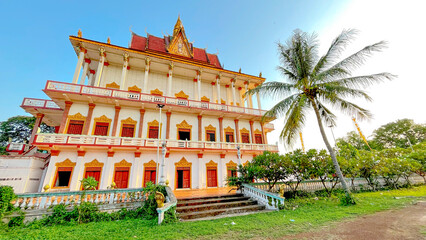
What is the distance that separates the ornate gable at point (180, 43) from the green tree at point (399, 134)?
39210 millimetres

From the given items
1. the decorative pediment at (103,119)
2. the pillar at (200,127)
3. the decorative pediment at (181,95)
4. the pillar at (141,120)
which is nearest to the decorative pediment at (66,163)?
the decorative pediment at (103,119)

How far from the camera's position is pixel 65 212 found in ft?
19.1

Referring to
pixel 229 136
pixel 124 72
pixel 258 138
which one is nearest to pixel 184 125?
pixel 229 136

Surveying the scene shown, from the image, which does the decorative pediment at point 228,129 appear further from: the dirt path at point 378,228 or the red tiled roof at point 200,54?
the dirt path at point 378,228

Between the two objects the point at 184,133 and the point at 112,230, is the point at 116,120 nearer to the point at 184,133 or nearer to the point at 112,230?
the point at 184,133

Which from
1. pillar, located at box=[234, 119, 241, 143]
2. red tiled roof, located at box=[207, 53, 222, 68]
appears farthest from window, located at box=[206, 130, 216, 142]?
red tiled roof, located at box=[207, 53, 222, 68]

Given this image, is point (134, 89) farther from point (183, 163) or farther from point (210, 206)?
point (210, 206)

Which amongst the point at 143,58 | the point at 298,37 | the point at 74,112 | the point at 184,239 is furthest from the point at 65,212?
the point at 298,37

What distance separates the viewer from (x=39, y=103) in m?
12.4

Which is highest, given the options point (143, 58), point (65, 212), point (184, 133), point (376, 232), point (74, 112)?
point (143, 58)

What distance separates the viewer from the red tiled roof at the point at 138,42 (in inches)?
650

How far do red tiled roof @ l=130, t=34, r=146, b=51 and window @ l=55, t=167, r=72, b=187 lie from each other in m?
12.0

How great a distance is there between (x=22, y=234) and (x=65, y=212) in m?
1.30

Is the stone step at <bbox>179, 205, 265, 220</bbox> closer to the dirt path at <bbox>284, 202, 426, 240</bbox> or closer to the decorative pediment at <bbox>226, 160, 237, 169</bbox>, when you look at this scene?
the dirt path at <bbox>284, 202, 426, 240</bbox>
